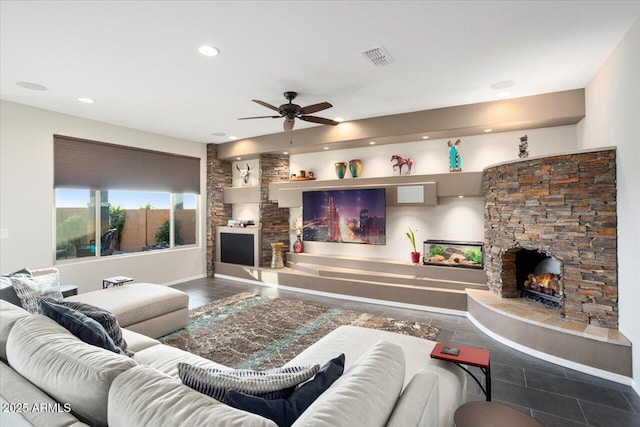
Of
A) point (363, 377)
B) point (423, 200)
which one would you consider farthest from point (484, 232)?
point (363, 377)

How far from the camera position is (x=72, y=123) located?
4.80m

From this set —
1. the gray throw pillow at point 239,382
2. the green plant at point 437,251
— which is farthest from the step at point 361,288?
the gray throw pillow at point 239,382

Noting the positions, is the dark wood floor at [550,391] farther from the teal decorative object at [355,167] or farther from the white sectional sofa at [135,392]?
the teal decorative object at [355,167]

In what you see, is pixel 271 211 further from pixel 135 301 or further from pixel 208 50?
pixel 208 50

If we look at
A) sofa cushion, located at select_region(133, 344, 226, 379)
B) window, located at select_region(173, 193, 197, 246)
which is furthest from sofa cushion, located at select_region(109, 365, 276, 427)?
window, located at select_region(173, 193, 197, 246)

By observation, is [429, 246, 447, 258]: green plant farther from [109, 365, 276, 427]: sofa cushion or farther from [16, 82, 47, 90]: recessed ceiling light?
[16, 82, 47, 90]: recessed ceiling light

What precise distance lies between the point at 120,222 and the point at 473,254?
5996 mm

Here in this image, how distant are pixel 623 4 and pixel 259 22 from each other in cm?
272

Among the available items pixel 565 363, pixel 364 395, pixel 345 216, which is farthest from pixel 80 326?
pixel 345 216

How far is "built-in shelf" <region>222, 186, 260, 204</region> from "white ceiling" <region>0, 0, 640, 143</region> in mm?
2441

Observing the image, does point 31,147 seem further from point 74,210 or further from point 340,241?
point 340,241

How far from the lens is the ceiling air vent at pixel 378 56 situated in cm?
289

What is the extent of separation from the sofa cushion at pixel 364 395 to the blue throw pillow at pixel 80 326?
1.33m

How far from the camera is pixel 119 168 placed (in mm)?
5445
